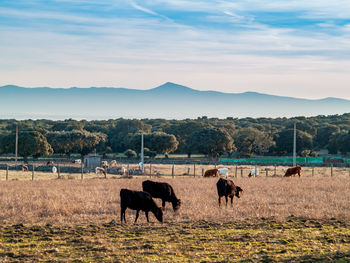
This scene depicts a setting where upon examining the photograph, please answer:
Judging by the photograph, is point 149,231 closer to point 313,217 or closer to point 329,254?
point 329,254

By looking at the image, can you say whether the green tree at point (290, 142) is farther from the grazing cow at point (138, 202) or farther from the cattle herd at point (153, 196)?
the grazing cow at point (138, 202)

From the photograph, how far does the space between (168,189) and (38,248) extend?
7.58 metres

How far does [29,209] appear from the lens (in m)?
18.8

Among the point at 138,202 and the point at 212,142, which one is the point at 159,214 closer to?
the point at 138,202

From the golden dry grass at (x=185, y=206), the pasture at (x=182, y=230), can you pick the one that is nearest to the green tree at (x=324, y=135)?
the golden dry grass at (x=185, y=206)

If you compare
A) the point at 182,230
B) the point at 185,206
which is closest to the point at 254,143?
the point at 185,206

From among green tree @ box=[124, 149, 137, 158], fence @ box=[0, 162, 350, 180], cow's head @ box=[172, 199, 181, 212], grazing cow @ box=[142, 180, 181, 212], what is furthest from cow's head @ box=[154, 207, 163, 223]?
green tree @ box=[124, 149, 137, 158]

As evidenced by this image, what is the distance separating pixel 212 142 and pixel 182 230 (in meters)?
76.6

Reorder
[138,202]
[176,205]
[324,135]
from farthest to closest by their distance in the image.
Result: 1. [324,135]
2. [176,205]
3. [138,202]

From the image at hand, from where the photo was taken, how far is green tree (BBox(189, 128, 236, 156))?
298 ft

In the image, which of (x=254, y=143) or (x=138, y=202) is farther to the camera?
(x=254, y=143)

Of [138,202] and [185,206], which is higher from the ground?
[138,202]

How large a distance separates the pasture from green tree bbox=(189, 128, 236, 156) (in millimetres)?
67741

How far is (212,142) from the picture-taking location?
90.9 metres
